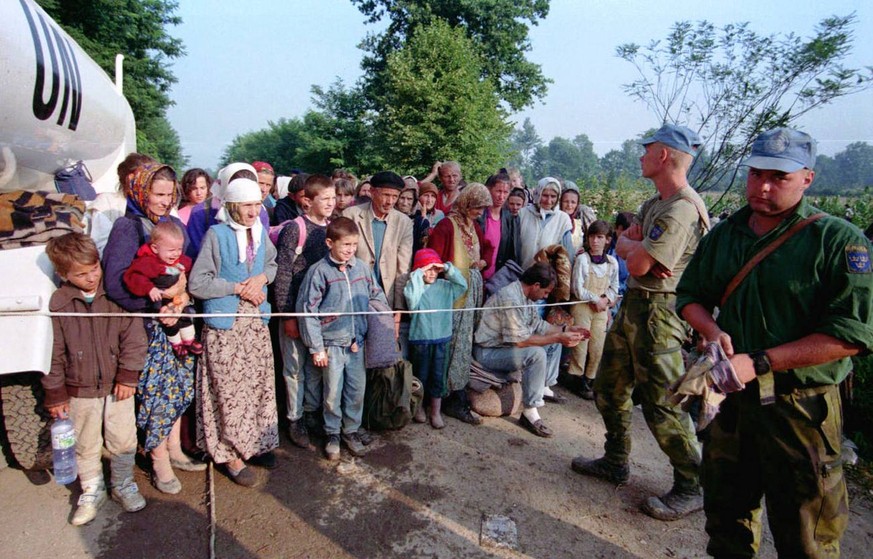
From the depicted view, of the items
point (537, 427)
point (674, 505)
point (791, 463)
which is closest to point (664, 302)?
point (791, 463)

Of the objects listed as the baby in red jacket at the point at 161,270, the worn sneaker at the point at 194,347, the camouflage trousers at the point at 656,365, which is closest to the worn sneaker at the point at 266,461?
the worn sneaker at the point at 194,347

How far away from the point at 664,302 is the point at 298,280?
102 inches

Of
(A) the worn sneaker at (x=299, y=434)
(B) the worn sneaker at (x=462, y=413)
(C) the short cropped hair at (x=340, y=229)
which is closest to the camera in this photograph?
(C) the short cropped hair at (x=340, y=229)

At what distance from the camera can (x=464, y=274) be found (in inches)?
174

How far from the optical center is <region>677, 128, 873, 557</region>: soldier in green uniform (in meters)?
1.97

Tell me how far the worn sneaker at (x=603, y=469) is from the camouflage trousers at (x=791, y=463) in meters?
1.24

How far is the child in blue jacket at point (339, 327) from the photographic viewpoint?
11.7ft

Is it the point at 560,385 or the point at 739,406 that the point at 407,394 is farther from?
the point at 739,406

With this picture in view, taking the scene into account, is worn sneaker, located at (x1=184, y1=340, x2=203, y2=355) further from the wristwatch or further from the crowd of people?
the wristwatch

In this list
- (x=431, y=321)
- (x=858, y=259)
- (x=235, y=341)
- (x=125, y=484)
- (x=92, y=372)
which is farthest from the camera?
(x=431, y=321)

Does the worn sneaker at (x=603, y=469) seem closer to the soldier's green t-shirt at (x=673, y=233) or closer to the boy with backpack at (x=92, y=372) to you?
the soldier's green t-shirt at (x=673, y=233)

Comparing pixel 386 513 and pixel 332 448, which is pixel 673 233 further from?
pixel 332 448

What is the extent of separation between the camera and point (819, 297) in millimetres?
2047

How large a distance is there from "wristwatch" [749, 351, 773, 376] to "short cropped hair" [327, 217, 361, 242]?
8.35ft
